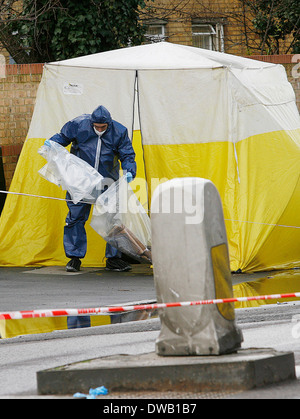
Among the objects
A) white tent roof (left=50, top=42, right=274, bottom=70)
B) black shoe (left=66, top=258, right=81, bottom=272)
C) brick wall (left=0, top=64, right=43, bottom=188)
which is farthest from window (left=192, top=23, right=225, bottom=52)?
black shoe (left=66, top=258, right=81, bottom=272)

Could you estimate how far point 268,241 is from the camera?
10.3 metres

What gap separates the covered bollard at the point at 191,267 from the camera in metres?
4.77

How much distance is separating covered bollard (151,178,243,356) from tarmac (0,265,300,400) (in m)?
0.28

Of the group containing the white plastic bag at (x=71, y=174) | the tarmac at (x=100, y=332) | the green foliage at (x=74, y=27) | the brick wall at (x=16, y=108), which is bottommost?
the tarmac at (x=100, y=332)

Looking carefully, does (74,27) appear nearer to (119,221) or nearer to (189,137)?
(189,137)

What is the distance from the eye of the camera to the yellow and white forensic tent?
10281 millimetres

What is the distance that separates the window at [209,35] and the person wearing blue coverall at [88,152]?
992cm

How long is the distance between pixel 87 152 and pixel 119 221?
0.95 metres

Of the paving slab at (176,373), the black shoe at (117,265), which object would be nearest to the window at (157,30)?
the black shoe at (117,265)

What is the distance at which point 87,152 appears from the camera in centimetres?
1026

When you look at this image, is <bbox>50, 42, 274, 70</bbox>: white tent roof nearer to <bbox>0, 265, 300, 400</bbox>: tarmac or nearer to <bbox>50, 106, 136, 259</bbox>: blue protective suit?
<bbox>50, 106, 136, 259</bbox>: blue protective suit

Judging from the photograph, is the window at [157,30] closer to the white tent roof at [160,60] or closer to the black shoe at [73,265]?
the white tent roof at [160,60]
